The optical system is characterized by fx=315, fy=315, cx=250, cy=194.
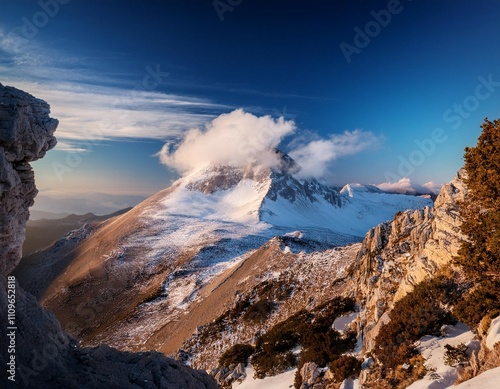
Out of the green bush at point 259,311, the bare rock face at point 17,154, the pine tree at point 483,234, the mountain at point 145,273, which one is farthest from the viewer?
the mountain at point 145,273

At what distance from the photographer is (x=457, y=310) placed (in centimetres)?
1561

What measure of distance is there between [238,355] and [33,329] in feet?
65.2

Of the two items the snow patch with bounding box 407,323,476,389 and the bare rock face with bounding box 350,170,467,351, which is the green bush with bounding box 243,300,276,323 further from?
the snow patch with bounding box 407,323,476,389

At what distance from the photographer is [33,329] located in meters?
12.0

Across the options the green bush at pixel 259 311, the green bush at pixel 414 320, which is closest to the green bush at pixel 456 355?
the green bush at pixel 414 320

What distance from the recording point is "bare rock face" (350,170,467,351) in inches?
790

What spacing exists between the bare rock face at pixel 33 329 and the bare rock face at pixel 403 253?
505 inches

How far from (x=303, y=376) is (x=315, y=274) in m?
27.1

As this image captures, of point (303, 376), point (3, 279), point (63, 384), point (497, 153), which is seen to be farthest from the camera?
point (303, 376)

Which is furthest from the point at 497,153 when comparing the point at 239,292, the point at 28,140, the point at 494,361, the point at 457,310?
the point at 239,292

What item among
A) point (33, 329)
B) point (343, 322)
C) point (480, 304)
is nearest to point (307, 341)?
point (343, 322)

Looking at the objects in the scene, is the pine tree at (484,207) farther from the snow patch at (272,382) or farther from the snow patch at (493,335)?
the snow patch at (272,382)

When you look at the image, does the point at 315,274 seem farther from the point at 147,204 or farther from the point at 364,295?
the point at 147,204

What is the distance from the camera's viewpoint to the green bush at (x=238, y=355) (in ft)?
90.1
